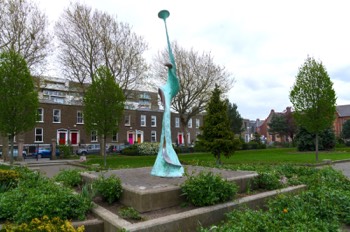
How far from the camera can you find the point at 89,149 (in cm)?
3528

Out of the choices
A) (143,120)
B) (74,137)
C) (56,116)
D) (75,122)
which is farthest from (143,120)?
(56,116)

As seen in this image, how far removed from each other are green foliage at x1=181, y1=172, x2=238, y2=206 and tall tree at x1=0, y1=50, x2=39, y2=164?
1500cm

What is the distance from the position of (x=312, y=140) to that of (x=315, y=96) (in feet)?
55.8

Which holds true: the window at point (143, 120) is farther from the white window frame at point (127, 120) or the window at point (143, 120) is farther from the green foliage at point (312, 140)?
the green foliage at point (312, 140)

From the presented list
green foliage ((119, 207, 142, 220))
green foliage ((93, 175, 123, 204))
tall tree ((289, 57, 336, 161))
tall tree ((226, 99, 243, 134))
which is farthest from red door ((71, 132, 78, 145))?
green foliage ((119, 207, 142, 220))

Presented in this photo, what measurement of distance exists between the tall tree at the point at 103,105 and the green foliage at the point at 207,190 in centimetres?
1373

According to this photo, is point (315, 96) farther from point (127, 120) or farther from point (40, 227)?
point (127, 120)

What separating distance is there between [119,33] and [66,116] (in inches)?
627

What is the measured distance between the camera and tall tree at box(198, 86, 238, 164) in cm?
1920

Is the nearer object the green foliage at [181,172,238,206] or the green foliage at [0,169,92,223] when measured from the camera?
the green foliage at [0,169,92,223]

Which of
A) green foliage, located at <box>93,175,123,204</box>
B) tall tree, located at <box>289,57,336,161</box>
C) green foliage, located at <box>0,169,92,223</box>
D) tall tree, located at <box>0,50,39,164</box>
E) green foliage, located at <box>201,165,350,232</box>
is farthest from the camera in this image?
tall tree, located at <box>289,57,336,161</box>

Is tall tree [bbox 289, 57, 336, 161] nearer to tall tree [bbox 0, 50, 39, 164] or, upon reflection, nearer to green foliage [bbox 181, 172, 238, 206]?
green foliage [bbox 181, 172, 238, 206]

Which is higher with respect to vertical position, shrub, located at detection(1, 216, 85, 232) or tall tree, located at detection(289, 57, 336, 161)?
tall tree, located at detection(289, 57, 336, 161)

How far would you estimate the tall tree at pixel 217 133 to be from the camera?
63.0 ft
